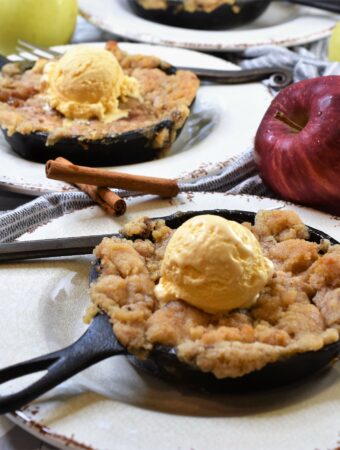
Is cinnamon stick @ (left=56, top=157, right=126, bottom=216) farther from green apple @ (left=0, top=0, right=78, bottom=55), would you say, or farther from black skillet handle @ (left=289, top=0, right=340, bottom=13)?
black skillet handle @ (left=289, top=0, right=340, bottom=13)

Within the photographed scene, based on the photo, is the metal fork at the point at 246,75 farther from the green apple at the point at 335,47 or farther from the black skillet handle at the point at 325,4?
the black skillet handle at the point at 325,4

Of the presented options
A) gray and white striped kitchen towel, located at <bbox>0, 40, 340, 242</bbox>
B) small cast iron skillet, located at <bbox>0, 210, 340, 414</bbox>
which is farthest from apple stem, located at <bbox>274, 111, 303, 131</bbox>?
small cast iron skillet, located at <bbox>0, 210, 340, 414</bbox>

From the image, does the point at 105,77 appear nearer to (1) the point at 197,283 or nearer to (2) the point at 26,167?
(2) the point at 26,167

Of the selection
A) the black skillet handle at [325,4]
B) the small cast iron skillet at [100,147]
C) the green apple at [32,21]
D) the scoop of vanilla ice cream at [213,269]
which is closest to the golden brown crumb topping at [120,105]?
the small cast iron skillet at [100,147]

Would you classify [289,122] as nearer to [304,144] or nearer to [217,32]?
[304,144]

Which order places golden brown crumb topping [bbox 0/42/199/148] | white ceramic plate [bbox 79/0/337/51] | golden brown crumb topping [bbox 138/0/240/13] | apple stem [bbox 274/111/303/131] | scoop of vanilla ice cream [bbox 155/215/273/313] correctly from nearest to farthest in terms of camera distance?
scoop of vanilla ice cream [bbox 155/215/273/313] → apple stem [bbox 274/111/303/131] → golden brown crumb topping [bbox 0/42/199/148] → white ceramic plate [bbox 79/0/337/51] → golden brown crumb topping [bbox 138/0/240/13]

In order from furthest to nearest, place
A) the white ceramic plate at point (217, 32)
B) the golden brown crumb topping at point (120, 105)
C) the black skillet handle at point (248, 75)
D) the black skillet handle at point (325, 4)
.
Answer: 1. the black skillet handle at point (325, 4)
2. the white ceramic plate at point (217, 32)
3. the black skillet handle at point (248, 75)
4. the golden brown crumb topping at point (120, 105)

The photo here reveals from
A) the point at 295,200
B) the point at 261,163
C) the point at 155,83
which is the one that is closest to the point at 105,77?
the point at 155,83
